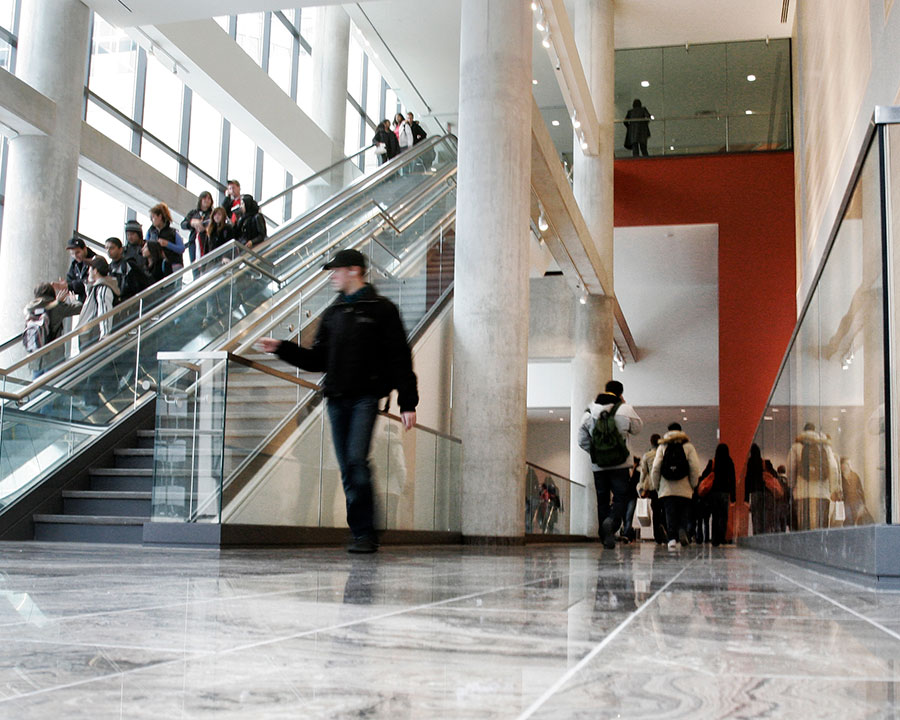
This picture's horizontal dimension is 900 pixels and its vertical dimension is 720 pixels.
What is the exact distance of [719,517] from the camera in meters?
14.2

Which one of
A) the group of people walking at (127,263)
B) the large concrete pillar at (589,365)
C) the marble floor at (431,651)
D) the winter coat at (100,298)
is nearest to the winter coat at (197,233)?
the group of people walking at (127,263)

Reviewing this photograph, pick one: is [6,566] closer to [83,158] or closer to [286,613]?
[286,613]

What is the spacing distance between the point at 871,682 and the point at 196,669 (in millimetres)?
873

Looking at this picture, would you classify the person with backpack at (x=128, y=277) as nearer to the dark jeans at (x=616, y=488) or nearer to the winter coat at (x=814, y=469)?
the dark jeans at (x=616, y=488)

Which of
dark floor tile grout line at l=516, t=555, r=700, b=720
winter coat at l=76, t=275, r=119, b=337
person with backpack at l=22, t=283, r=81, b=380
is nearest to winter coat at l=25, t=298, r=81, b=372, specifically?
person with backpack at l=22, t=283, r=81, b=380

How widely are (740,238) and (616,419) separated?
13.0 meters

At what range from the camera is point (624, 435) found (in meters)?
9.45

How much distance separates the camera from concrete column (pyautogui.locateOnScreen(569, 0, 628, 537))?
18.8 m

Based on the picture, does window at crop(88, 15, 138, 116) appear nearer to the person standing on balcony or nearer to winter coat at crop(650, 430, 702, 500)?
the person standing on balcony

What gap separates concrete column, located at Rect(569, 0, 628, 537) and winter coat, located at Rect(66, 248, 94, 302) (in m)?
9.75

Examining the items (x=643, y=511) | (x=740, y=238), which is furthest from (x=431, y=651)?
(x=643, y=511)

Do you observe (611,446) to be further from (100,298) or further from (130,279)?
(130,279)

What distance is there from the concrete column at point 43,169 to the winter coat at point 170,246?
2389 millimetres

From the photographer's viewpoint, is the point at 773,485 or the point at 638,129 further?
the point at 638,129
